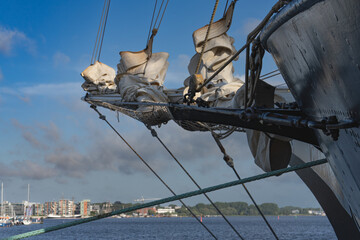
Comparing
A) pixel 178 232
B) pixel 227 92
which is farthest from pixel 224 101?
pixel 178 232

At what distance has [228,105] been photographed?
28.0ft

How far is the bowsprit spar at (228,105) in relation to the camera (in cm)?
458

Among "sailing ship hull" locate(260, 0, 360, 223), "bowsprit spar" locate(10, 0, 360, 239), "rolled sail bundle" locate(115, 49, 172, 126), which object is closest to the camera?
"sailing ship hull" locate(260, 0, 360, 223)

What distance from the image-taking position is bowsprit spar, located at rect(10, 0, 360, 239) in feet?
15.0

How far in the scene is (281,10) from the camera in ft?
12.9

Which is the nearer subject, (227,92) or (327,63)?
(327,63)

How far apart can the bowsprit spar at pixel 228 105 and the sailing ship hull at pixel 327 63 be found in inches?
2.7

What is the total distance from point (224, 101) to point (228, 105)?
35cm

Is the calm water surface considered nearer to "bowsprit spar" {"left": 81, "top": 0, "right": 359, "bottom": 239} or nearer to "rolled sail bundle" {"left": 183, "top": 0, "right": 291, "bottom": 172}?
"bowsprit spar" {"left": 81, "top": 0, "right": 359, "bottom": 239}

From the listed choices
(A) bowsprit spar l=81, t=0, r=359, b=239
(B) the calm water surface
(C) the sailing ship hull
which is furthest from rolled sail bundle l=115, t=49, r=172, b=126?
(B) the calm water surface

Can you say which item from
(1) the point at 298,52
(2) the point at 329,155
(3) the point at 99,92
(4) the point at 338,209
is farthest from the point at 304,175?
(1) the point at 298,52

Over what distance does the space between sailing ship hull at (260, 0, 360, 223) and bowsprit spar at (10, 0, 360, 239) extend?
0.22 feet

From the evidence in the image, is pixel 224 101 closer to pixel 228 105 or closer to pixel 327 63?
pixel 228 105

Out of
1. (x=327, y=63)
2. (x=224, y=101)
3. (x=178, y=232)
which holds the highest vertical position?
(x=224, y=101)
